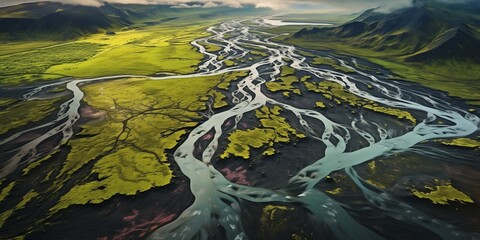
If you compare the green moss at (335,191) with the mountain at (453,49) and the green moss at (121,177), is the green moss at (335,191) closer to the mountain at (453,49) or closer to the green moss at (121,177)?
the green moss at (121,177)

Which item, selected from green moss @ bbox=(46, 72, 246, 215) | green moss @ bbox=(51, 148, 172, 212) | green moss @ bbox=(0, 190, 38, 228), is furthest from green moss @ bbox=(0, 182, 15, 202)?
green moss @ bbox=(51, 148, 172, 212)

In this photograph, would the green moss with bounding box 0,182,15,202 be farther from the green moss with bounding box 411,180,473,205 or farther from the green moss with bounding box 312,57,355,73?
the green moss with bounding box 312,57,355,73

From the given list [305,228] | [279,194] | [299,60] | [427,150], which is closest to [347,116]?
[427,150]

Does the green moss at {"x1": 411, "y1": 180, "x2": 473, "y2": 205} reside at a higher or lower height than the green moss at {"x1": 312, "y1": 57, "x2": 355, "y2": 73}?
higher

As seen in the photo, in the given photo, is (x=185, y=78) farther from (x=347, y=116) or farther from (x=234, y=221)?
(x=234, y=221)

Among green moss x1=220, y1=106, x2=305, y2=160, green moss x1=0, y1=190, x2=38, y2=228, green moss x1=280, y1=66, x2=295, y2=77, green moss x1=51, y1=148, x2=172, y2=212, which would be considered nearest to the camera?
green moss x1=0, y1=190, x2=38, y2=228

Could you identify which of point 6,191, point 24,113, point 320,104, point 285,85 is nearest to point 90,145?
point 6,191
